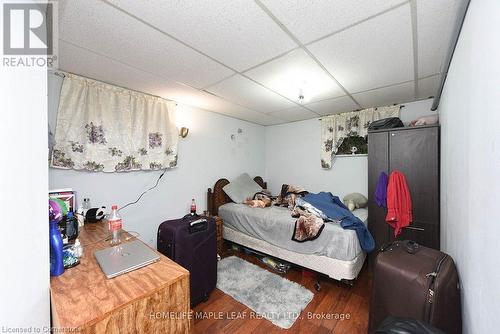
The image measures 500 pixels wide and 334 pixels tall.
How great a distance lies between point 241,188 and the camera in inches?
134

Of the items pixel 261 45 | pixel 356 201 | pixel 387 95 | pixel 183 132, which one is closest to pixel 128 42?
pixel 261 45

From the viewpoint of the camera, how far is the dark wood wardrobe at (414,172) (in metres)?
2.18

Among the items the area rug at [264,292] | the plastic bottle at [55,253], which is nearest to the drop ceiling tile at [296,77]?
the plastic bottle at [55,253]

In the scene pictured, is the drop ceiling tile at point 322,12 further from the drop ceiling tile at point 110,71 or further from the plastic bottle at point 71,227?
the plastic bottle at point 71,227

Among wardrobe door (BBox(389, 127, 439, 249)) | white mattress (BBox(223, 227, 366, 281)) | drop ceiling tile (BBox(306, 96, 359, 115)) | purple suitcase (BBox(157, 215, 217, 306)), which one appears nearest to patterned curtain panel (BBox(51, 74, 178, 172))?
purple suitcase (BBox(157, 215, 217, 306))

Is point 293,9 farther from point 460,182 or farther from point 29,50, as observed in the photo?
point 460,182

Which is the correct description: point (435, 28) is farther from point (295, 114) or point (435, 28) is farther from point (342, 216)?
point (295, 114)

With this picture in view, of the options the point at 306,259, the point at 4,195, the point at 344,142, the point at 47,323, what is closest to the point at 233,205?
the point at 306,259

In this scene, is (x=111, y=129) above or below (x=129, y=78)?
below

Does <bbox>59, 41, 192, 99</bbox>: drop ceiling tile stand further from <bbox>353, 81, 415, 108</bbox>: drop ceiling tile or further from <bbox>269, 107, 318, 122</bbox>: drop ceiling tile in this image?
<bbox>353, 81, 415, 108</bbox>: drop ceiling tile

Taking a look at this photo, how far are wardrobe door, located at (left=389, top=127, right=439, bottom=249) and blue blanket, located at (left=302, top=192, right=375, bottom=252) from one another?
1.86 ft

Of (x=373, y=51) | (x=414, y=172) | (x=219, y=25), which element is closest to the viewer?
(x=219, y=25)

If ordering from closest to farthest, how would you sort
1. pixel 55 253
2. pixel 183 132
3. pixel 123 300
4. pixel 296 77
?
1. pixel 123 300
2. pixel 55 253
3. pixel 296 77
4. pixel 183 132

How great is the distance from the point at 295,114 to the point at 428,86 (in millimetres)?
1682
